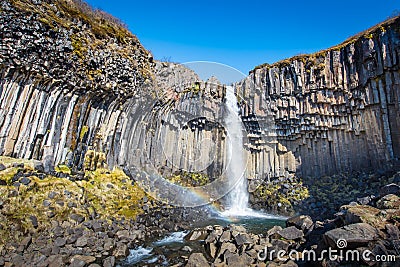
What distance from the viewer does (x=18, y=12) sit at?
1070 cm

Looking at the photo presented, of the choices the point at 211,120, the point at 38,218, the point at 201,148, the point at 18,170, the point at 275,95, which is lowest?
the point at 38,218

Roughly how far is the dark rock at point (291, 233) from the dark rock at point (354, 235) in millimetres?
2156

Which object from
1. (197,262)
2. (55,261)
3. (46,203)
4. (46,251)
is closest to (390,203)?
→ (197,262)

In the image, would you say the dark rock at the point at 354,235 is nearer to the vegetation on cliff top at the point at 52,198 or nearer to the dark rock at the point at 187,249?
the dark rock at the point at 187,249

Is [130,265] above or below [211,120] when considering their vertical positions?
below

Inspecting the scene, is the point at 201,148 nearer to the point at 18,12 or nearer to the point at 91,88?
the point at 91,88

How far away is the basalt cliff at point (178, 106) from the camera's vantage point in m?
11.4

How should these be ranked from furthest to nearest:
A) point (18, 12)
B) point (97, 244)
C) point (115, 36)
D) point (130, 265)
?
point (115, 36)
point (18, 12)
point (97, 244)
point (130, 265)

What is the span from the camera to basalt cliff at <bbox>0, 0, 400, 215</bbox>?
448 inches

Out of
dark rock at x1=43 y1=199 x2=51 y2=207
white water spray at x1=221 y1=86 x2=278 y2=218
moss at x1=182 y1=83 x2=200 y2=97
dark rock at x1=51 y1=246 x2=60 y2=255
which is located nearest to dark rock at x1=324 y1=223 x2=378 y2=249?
dark rock at x1=51 y1=246 x2=60 y2=255

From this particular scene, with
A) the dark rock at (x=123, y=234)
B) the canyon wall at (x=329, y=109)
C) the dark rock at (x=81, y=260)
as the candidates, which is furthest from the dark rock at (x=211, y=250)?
the canyon wall at (x=329, y=109)

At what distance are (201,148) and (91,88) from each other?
36.8 ft

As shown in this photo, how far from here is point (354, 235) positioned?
18.5 feet

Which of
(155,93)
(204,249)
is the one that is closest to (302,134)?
(155,93)
